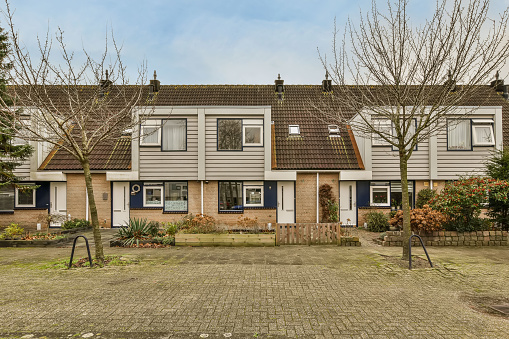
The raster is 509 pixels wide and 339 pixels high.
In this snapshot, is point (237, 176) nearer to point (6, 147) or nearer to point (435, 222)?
point (435, 222)

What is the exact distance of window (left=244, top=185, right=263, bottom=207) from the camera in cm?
1471

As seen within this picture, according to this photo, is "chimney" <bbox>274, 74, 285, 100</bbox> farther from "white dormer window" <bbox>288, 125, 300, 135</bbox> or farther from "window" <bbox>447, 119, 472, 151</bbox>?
"window" <bbox>447, 119, 472, 151</bbox>

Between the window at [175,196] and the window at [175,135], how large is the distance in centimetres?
178


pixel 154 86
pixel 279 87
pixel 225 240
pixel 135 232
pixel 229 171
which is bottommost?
pixel 225 240

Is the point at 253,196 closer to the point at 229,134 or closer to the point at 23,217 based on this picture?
the point at 229,134

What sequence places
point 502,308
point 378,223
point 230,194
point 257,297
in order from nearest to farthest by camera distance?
point 502,308 → point 257,297 → point 378,223 → point 230,194

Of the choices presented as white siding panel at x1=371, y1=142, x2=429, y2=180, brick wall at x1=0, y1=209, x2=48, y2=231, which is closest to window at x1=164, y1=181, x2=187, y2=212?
brick wall at x1=0, y1=209, x2=48, y2=231

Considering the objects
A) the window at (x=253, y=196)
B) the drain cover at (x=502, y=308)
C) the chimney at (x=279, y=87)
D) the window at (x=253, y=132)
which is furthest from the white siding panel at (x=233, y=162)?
the drain cover at (x=502, y=308)

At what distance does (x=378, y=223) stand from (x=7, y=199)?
58.3 ft

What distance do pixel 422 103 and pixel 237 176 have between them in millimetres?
8621

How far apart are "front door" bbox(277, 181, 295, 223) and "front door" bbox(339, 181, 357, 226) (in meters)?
2.47

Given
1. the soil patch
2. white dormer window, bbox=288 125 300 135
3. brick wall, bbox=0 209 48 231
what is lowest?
the soil patch

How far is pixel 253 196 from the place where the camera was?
14750 mm

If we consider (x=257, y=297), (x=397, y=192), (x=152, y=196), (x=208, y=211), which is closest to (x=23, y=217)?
(x=152, y=196)
